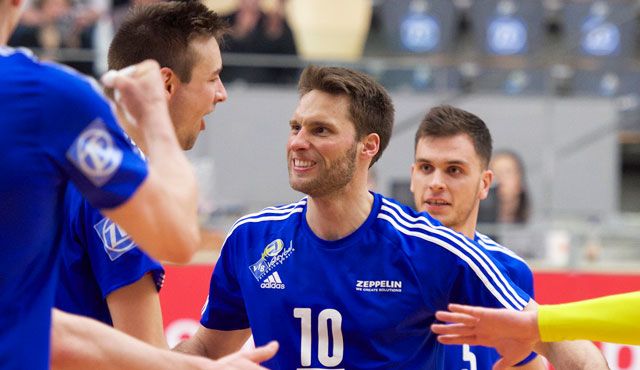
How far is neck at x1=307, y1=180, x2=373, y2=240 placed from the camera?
3.74m

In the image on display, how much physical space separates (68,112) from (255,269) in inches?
70.7

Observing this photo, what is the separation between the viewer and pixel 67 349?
2.42 metres

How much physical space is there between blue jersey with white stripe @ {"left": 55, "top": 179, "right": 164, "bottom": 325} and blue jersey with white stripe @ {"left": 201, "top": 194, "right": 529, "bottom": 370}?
0.75 meters

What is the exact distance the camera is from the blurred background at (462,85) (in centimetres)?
1013

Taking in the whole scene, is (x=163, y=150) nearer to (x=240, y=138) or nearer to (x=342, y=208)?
(x=342, y=208)

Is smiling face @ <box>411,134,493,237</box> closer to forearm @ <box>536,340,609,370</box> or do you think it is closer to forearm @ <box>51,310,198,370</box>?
forearm @ <box>536,340,609,370</box>

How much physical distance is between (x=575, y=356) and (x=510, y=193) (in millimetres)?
5193

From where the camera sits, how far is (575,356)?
4.02m

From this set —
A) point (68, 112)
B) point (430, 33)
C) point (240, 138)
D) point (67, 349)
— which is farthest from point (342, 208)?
point (430, 33)

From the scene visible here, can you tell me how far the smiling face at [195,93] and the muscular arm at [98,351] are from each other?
0.98 metres

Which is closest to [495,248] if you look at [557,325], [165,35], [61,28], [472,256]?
[472,256]

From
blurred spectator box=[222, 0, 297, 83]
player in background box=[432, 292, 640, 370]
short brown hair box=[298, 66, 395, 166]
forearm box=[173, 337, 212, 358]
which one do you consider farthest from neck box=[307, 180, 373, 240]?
blurred spectator box=[222, 0, 297, 83]

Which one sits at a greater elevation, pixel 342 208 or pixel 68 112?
pixel 68 112

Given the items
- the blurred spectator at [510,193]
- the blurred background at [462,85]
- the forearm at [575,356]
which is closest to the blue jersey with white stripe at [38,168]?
the forearm at [575,356]
